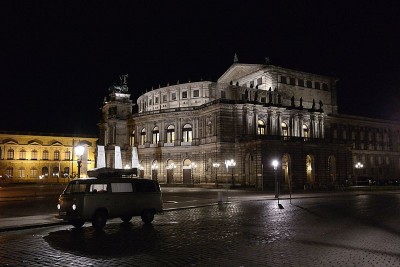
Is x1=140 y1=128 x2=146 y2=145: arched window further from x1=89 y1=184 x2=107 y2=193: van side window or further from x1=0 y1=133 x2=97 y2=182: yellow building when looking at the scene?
x1=89 y1=184 x2=107 y2=193: van side window

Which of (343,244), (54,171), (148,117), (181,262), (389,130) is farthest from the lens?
(54,171)

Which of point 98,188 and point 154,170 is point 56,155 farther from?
point 98,188

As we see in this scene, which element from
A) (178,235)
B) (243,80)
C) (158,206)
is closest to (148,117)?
(243,80)

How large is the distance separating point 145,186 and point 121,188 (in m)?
1.37

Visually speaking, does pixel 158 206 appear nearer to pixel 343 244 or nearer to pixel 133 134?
pixel 343 244

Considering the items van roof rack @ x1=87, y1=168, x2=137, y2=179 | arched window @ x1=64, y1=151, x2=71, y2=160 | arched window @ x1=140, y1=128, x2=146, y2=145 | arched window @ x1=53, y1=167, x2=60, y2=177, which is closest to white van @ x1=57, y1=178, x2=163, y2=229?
van roof rack @ x1=87, y1=168, x2=137, y2=179

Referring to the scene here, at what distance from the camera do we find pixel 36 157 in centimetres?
10156

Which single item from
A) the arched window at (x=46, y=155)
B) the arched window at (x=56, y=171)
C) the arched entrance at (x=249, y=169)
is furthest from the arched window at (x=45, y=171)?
the arched entrance at (x=249, y=169)

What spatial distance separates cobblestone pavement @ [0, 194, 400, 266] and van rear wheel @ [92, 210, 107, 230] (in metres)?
0.30

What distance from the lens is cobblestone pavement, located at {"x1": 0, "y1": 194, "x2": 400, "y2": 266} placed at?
33.1 feet

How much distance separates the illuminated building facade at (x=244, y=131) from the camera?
6222 cm

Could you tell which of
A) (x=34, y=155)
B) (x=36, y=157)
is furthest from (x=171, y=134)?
(x=34, y=155)

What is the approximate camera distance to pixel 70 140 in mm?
107938

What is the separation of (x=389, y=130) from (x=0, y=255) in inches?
3849
